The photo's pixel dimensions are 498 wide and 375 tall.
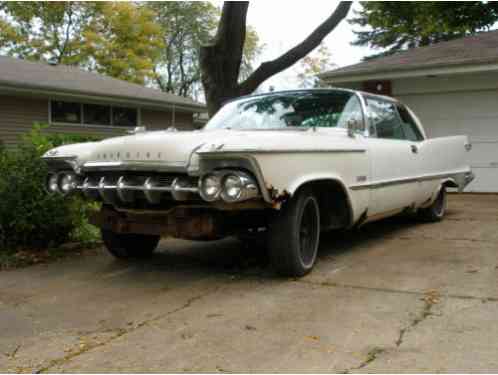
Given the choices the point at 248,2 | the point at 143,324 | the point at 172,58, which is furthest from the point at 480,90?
the point at 172,58

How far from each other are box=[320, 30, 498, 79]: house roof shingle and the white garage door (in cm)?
76

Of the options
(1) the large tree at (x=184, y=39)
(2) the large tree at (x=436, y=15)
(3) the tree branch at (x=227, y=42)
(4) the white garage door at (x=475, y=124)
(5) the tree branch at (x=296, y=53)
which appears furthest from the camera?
(1) the large tree at (x=184, y=39)

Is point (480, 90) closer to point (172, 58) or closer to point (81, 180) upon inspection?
point (81, 180)

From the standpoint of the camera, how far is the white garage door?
1098 centimetres

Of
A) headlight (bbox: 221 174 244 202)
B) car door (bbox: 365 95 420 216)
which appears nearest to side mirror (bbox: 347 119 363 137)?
car door (bbox: 365 95 420 216)

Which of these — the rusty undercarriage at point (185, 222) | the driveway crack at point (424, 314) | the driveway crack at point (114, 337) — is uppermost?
the rusty undercarriage at point (185, 222)

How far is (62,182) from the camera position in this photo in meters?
→ 4.94

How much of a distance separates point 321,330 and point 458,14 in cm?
1658

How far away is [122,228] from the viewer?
4.62m

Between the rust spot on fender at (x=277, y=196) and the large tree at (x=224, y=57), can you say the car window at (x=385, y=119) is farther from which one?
the large tree at (x=224, y=57)

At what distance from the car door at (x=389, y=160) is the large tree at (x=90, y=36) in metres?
28.9

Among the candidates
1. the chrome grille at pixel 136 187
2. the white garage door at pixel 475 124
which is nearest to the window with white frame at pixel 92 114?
the white garage door at pixel 475 124

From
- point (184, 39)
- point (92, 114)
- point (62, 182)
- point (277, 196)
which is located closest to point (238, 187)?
point (277, 196)

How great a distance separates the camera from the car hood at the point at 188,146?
13.0ft
